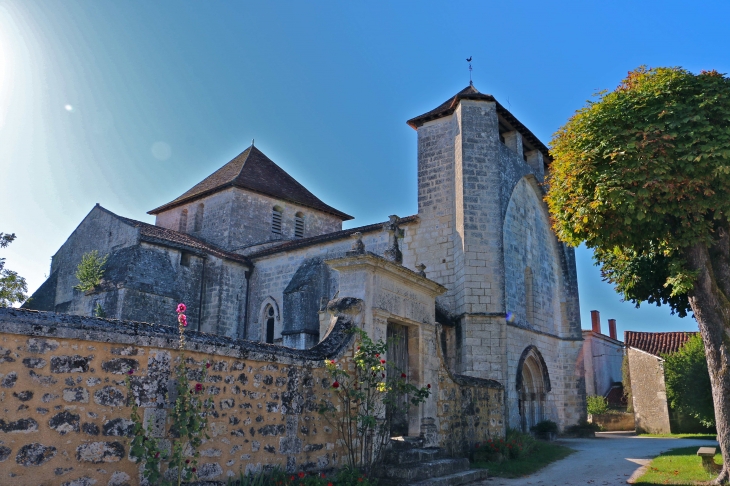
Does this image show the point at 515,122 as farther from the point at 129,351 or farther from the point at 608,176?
the point at 129,351

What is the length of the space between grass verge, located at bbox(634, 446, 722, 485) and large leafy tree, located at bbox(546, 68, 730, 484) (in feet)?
1.96

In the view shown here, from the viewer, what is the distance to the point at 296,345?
17875 millimetres

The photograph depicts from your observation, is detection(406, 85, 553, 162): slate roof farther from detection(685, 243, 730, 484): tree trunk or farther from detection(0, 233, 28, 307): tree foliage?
detection(0, 233, 28, 307): tree foliage

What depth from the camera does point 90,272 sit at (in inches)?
737

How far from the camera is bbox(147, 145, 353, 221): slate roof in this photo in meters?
25.1

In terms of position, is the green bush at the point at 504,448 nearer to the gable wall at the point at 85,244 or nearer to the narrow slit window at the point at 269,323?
the narrow slit window at the point at 269,323

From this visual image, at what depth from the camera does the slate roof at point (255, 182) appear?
25125 mm

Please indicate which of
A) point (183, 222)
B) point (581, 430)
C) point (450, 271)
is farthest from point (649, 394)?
point (183, 222)

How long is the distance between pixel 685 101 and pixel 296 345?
12347 millimetres

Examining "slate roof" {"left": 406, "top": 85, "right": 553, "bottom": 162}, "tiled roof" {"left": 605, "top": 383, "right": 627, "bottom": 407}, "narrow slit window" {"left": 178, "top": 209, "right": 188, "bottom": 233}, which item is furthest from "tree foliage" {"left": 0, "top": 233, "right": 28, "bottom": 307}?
"tiled roof" {"left": 605, "top": 383, "right": 627, "bottom": 407}

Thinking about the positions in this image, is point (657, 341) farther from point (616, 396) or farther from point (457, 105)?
point (457, 105)

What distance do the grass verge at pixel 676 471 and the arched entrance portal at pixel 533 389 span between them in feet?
17.5

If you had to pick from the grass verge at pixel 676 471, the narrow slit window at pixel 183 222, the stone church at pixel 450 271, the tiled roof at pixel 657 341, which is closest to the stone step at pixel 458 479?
the grass verge at pixel 676 471

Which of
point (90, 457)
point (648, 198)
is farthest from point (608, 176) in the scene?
point (90, 457)
